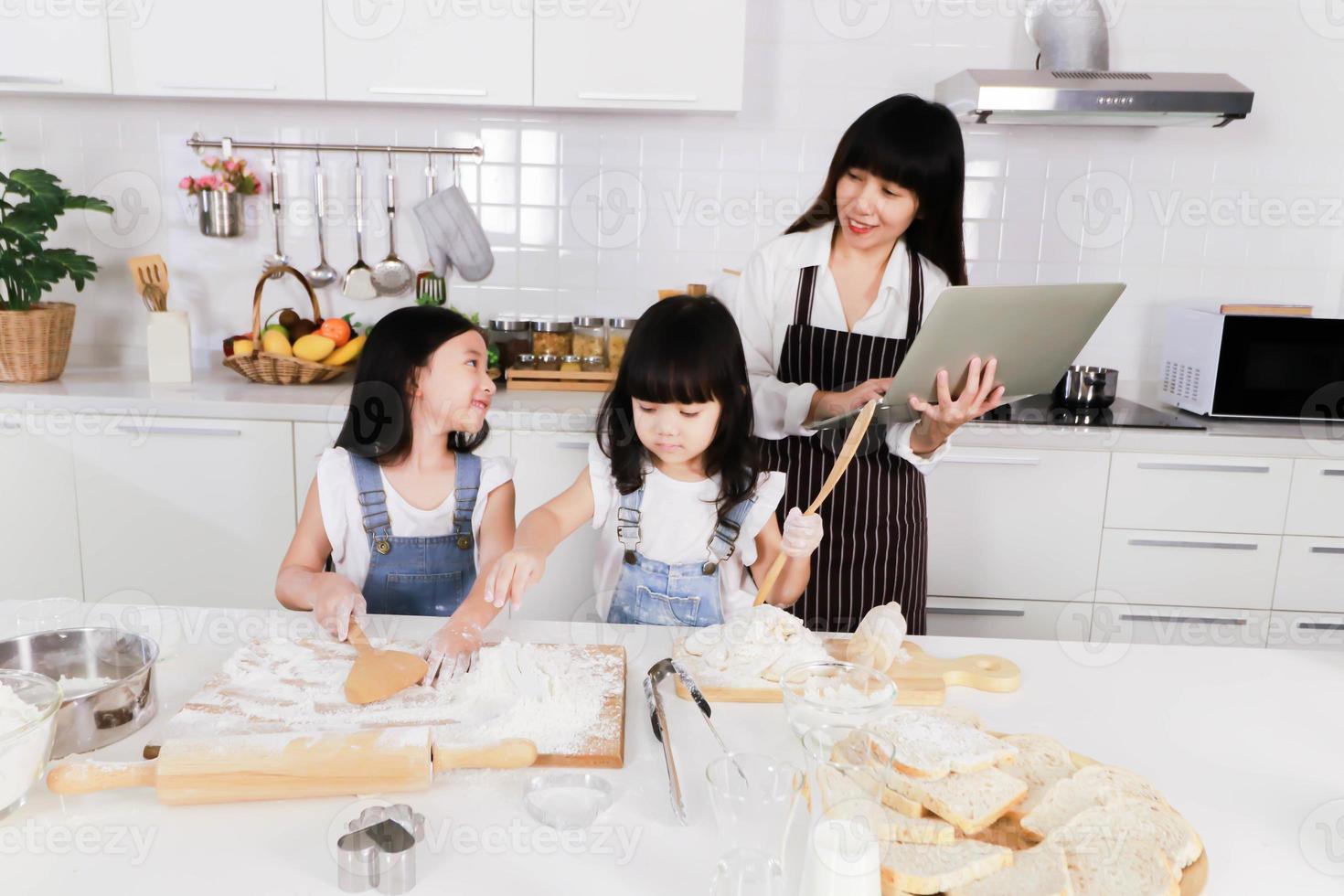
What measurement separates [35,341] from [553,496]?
1.32m

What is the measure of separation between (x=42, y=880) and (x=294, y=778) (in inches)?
7.4

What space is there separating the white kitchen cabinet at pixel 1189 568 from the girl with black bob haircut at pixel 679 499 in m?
1.21

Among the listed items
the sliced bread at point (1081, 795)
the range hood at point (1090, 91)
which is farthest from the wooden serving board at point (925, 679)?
the range hood at point (1090, 91)

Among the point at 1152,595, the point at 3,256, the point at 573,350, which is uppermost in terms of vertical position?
the point at 3,256

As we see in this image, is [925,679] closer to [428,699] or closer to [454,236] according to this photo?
[428,699]

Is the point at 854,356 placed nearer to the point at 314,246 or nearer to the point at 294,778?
the point at 294,778

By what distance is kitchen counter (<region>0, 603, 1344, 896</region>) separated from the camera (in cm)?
78

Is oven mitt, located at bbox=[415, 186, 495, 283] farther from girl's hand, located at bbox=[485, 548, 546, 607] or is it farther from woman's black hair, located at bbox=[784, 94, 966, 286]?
girl's hand, located at bbox=[485, 548, 546, 607]

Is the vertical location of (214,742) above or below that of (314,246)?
below

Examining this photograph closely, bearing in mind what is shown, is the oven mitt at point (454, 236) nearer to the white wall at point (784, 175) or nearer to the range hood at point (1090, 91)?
the white wall at point (784, 175)

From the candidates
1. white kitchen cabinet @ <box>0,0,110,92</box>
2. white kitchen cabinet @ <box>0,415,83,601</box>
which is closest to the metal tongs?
white kitchen cabinet @ <box>0,415,83,601</box>

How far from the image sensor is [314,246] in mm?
2828

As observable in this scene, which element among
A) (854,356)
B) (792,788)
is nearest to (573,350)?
(854,356)

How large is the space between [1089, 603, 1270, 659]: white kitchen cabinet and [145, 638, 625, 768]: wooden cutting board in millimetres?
1730
